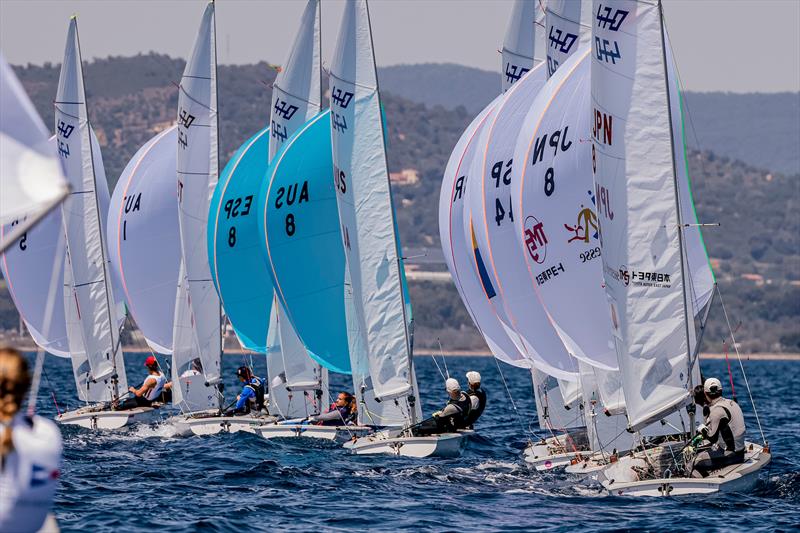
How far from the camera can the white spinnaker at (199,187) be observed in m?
24.0

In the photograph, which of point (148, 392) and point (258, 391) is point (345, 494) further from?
point (148, 392)

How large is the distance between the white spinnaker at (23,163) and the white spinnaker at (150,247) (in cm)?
1836

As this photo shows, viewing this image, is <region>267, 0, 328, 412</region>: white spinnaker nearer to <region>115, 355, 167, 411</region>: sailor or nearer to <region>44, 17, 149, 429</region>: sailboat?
<region>115, 355, 167, 411</region>: sailor

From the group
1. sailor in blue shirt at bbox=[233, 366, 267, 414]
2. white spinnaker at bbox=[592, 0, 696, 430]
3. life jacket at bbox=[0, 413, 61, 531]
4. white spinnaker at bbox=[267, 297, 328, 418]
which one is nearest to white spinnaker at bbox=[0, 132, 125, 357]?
sailor in blue shirt at bbox=[233, 366, 267, 414]

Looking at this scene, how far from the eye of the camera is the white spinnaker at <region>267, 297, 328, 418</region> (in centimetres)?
2214

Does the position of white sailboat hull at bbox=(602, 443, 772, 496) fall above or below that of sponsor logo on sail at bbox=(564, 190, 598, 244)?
below

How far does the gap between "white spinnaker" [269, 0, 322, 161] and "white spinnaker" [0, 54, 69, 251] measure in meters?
16.1

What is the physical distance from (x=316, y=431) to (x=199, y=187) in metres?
6.19

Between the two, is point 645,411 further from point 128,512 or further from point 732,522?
point 128,512

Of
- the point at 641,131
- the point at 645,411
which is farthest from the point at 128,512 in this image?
the point at 641,131

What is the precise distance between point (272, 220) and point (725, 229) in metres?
151

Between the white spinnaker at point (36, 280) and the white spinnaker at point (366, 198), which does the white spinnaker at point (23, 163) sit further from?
the white spinnaker at point (36, 280)

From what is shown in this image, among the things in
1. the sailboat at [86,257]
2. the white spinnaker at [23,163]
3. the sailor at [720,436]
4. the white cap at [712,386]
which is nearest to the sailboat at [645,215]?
the white cap at [712,386]

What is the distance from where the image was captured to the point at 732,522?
12.1 meters
